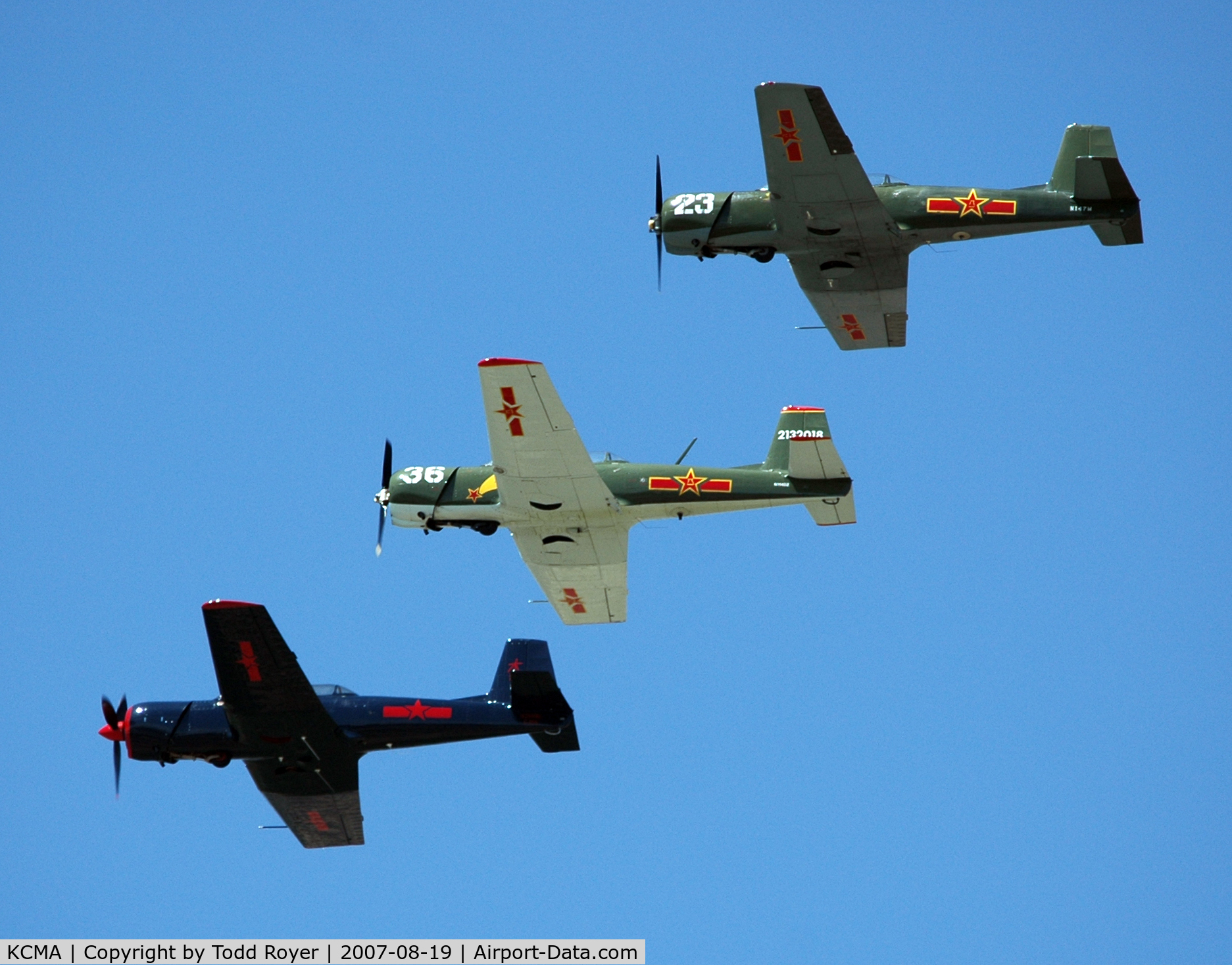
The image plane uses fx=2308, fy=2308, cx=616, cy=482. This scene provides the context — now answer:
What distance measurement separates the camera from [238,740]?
3656 cm

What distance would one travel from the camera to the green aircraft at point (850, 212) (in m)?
35.7

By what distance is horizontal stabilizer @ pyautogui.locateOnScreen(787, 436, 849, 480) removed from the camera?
3553 centimetres

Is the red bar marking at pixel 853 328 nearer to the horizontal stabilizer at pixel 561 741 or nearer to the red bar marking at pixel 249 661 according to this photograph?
the horizontal stabilizer at pixel 561 741

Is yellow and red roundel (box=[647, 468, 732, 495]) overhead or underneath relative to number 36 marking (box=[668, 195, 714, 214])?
underneath

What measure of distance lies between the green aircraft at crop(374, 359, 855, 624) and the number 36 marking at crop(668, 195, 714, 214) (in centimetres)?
421

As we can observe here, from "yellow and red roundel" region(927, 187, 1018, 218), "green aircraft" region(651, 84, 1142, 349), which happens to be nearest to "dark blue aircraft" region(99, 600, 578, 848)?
"green aircraft" region(651, 84, 1142, 349)

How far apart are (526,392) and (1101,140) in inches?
397

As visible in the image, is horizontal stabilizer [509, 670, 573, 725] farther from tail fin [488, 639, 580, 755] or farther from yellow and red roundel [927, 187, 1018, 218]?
yellow and red roundel [927, 187, 1018, 218]

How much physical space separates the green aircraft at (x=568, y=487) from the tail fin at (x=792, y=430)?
0.05ft

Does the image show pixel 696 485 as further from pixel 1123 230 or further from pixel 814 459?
pixel 1123 230

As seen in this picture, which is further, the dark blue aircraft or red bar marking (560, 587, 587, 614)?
red bar marking (560, 587, 587, 614)

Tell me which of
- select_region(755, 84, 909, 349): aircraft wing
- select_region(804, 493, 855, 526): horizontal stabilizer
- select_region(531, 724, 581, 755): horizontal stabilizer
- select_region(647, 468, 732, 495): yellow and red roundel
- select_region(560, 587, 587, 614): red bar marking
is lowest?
select_region(531, 724, 581, 755): horizontal stabilizer

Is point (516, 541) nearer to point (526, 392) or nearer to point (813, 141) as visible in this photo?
point (526, 392)

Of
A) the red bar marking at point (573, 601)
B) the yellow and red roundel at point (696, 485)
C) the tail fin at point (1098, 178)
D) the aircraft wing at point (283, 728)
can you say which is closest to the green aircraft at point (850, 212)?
the tail fin at point (1098, 178)
